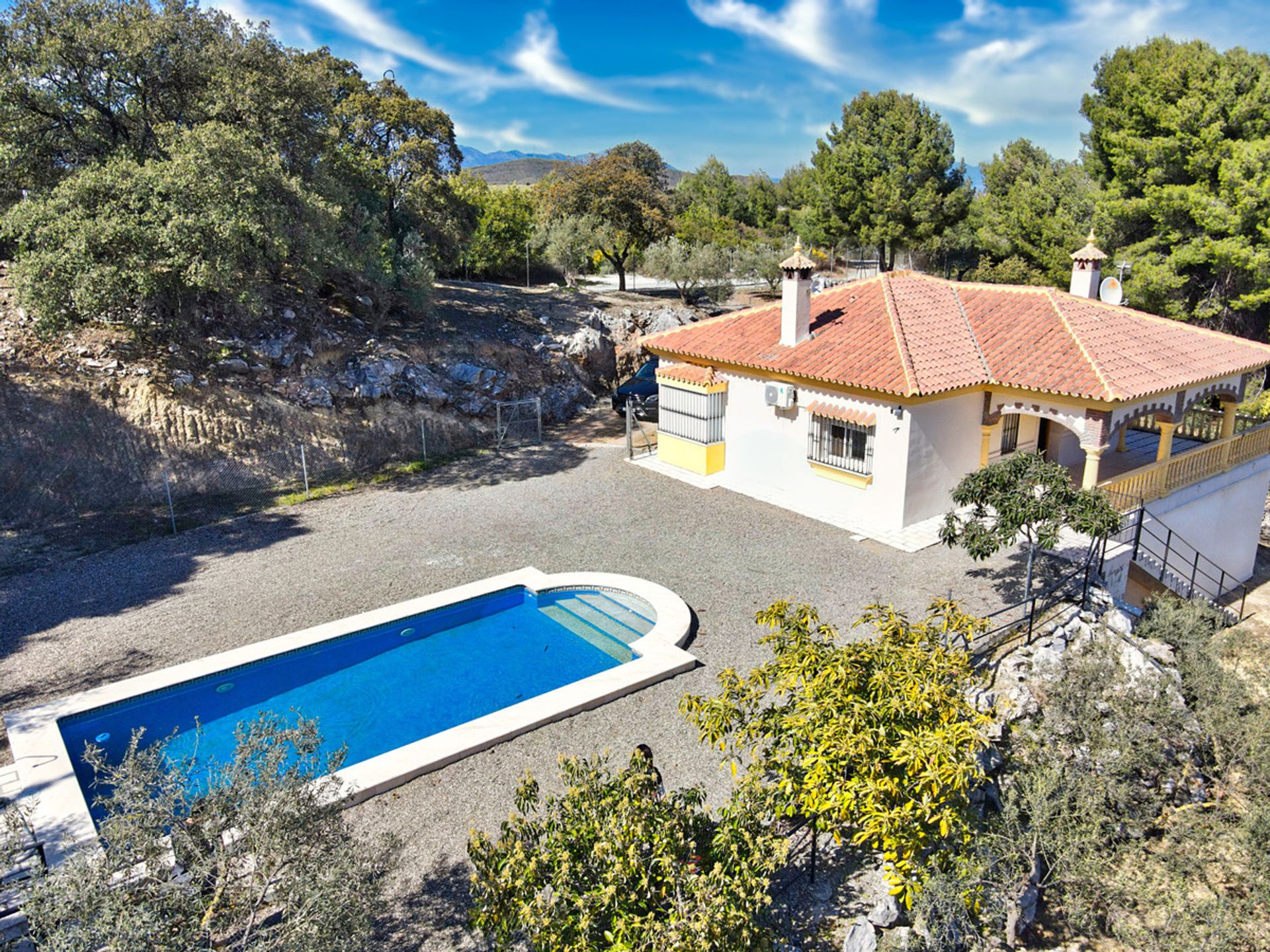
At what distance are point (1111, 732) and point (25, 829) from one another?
503 inches

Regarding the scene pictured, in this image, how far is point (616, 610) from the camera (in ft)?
48.0

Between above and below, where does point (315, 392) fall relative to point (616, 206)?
below

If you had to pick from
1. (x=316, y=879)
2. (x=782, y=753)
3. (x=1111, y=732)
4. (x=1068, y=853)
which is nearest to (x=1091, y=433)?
(x=1111, y=732)

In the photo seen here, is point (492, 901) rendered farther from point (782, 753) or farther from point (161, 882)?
point (782, 753)

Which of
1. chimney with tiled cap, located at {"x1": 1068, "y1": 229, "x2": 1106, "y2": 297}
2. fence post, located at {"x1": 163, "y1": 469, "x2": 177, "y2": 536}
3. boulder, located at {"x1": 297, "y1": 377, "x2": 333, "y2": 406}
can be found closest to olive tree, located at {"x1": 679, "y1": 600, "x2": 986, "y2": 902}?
fence post, located at {"x1": 163, "y1": 469, "x2": 177, "y2": 536}

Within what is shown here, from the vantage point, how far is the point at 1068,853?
8500mm

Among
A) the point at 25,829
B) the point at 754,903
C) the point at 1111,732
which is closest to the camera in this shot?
the point at 754,903

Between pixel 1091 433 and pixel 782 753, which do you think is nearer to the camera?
pixel 782 753

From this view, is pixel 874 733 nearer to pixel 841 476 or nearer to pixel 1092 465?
pixel 1092 465

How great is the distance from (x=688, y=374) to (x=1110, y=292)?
1186 centimetres

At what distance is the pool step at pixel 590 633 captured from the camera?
525 inches

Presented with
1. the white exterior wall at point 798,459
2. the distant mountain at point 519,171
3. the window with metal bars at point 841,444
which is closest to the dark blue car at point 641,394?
the white exterior wall at point 798,459

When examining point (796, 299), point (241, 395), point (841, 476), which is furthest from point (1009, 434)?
point (241, 395)

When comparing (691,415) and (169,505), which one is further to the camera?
(691,415)
